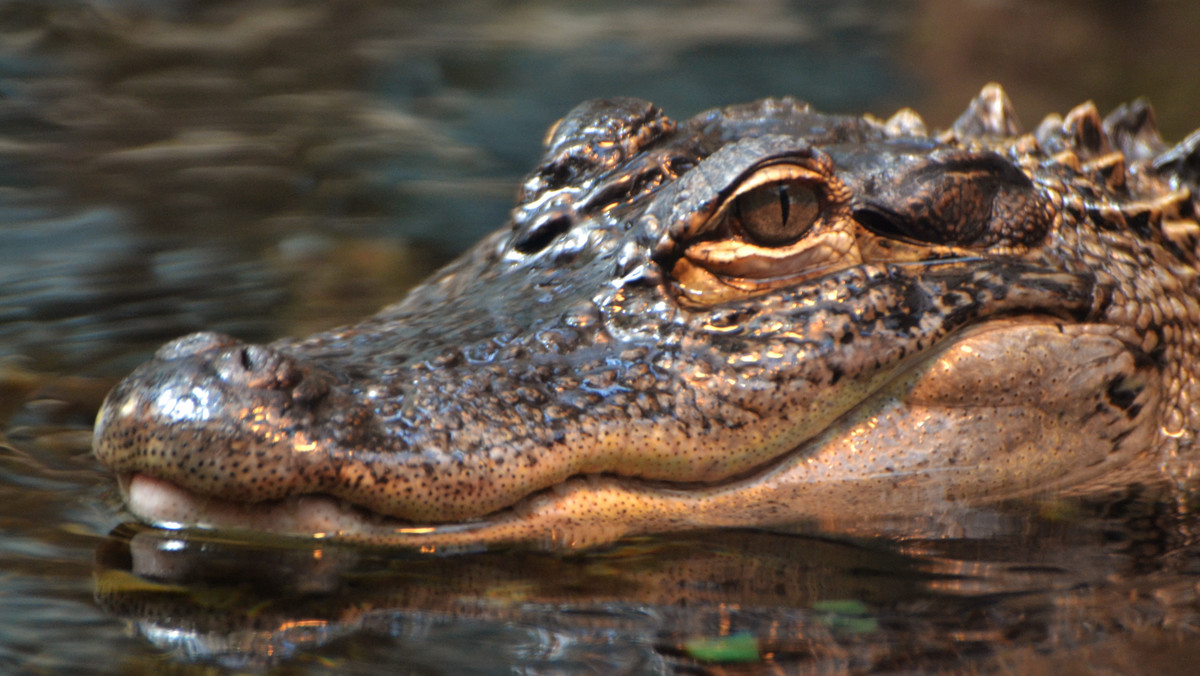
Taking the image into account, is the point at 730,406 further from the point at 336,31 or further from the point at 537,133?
the point at 336,31

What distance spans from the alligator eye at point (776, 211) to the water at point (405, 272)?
821 millimetres

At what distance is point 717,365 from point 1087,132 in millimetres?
2100

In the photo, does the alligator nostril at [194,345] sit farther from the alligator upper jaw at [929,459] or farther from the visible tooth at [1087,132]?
the visible tooth at [1087,132]

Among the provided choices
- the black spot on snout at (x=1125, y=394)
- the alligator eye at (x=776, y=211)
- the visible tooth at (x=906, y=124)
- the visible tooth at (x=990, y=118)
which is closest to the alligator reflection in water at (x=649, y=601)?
the black spot on snout at (x=1125, y=394)

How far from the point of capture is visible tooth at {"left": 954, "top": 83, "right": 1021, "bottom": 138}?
15.0 ft

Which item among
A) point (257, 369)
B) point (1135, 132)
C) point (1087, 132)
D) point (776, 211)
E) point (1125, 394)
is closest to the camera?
point (257, 369)

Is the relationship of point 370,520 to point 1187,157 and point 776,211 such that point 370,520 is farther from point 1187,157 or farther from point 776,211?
point 1187,157

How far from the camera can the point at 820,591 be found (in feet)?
8.87

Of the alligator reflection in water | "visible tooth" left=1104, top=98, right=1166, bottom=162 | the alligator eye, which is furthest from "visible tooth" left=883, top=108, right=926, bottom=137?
the alligator reflection in water

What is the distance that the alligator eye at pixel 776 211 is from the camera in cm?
322

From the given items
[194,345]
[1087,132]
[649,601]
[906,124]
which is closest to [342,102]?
[906,124]

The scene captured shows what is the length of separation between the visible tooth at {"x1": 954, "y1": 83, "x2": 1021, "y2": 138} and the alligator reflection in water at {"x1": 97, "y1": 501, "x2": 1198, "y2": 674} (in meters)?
2.05

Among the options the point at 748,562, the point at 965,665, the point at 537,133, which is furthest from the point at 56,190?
the point at 965,665

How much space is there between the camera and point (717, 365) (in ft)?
9.85
